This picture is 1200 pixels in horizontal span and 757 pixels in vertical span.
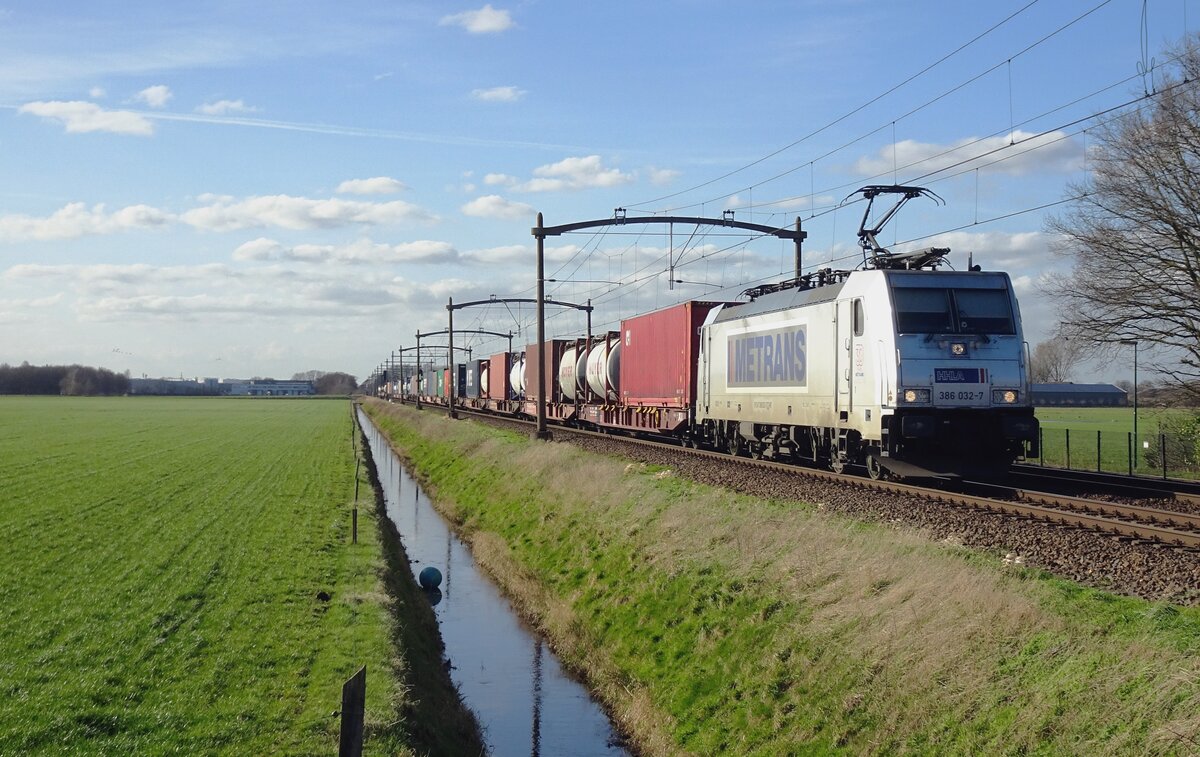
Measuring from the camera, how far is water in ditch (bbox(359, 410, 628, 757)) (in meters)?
12.4

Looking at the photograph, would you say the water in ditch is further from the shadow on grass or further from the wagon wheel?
the wagon wheel

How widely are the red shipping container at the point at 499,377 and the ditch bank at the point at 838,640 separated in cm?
4541

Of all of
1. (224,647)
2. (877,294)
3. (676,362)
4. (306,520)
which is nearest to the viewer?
(224,647)

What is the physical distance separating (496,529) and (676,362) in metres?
8.41

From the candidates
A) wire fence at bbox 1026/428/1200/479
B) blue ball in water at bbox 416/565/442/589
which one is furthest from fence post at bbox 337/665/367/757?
wire fence at bbox 1026/428/1200/479

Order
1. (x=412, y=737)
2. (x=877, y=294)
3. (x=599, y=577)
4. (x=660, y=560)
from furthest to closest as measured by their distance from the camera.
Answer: (x=877, y=294)
(x=599, y=577)
(x=660, y=560)
(x=412, y=737)

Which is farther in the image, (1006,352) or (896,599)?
(1006,352)

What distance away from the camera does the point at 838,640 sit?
9.74 m

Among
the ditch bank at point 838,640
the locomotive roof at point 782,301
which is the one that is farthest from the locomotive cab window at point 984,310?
the ditch bank at point 838,640

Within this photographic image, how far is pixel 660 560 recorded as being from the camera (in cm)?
1494

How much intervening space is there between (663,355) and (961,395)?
1526 centimetres

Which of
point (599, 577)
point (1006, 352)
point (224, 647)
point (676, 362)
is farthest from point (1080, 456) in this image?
point (224, 647)

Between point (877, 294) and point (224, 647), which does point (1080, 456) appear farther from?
point (224, 647)

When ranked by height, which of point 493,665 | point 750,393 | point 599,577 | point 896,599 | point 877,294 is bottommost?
point 493,665
